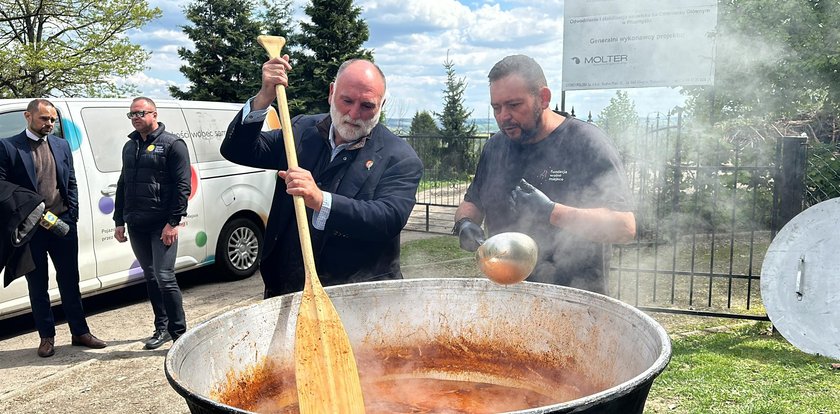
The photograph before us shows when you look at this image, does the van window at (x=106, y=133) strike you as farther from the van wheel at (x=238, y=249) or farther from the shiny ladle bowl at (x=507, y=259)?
the shiny ladle bowl at (x=507, y=259)

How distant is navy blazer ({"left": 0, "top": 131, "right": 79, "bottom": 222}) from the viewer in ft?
15.0

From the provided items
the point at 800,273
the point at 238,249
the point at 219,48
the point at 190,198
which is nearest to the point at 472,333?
the point at 800,273

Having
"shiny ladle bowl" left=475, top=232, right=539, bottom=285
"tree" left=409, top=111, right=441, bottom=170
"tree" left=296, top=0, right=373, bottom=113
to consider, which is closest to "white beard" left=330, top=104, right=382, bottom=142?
"shiny ladle bowl" left=475, top=232, right=539, bottom=285

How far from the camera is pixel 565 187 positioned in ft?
8.79

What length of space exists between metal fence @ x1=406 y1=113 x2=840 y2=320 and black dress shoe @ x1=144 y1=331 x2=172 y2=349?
397cm


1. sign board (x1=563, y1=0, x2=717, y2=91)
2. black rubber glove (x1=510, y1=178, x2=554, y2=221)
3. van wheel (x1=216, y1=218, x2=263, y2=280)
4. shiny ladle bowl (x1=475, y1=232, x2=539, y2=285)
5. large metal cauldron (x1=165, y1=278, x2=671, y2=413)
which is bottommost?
van wheel (x1=216, y1=218, x2=263, y2=280)

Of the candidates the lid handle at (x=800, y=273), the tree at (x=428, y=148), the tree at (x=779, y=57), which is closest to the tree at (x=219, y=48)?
the tree at (x=428, y=148)

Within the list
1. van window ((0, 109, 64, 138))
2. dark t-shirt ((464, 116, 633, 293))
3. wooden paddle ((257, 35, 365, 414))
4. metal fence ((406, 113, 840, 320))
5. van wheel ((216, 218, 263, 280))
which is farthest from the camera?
van wheel ((216, 218, 263, 280))

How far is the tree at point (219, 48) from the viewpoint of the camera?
2245 centimetres

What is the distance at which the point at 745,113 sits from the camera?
9.42 m

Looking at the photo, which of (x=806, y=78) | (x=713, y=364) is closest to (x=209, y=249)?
(x=713, y=364)

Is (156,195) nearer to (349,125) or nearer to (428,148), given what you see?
(349,125)

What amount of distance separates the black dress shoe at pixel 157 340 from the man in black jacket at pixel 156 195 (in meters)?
0.18

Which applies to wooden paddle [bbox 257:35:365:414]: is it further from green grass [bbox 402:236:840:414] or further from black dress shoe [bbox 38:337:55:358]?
black dress shoe [bbox 38:337:55:358]
